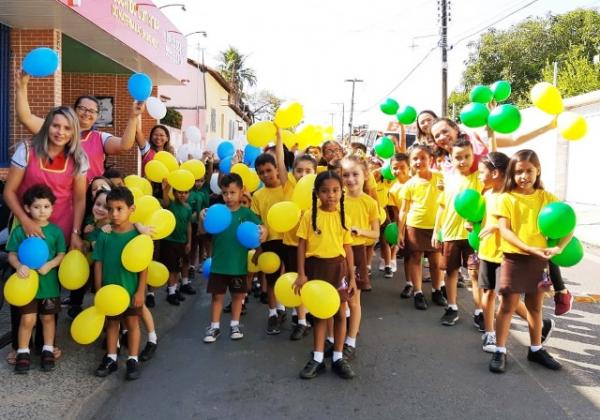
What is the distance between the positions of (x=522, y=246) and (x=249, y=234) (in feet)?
6.72

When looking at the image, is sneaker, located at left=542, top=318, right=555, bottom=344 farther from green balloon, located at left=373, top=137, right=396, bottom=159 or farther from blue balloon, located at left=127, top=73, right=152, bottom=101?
blue balloon, located at left=127, top=73, right=152, bottom=101

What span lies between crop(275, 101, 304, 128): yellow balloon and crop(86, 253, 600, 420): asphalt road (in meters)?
1.89

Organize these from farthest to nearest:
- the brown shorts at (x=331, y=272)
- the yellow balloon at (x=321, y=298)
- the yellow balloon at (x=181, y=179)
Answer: the yellow balloon at (x=181, y=179)
the brown shorts at (x=331, y=272)
the yellow balloon at (x=321, y=298)

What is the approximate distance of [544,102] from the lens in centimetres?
404

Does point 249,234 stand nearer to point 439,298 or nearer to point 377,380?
point 377,380

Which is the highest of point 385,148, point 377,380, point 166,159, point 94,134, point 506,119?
point 506,119

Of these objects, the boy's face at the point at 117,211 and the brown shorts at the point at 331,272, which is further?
the brown shorts at the point at 331,272

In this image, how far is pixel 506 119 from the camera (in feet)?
14.4

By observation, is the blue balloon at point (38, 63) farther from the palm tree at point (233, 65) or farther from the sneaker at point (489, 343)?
the palm tree at point (233, 65)

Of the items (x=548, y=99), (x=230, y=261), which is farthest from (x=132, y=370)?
(x=548, y=99)

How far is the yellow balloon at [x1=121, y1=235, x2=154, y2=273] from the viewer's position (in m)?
3.71

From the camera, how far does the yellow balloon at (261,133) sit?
4.95 m

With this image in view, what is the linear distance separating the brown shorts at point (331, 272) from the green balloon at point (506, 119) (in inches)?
68.9

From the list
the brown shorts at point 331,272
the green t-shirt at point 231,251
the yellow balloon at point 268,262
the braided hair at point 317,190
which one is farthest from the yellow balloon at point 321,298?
the green t-shirt at point 231,251
